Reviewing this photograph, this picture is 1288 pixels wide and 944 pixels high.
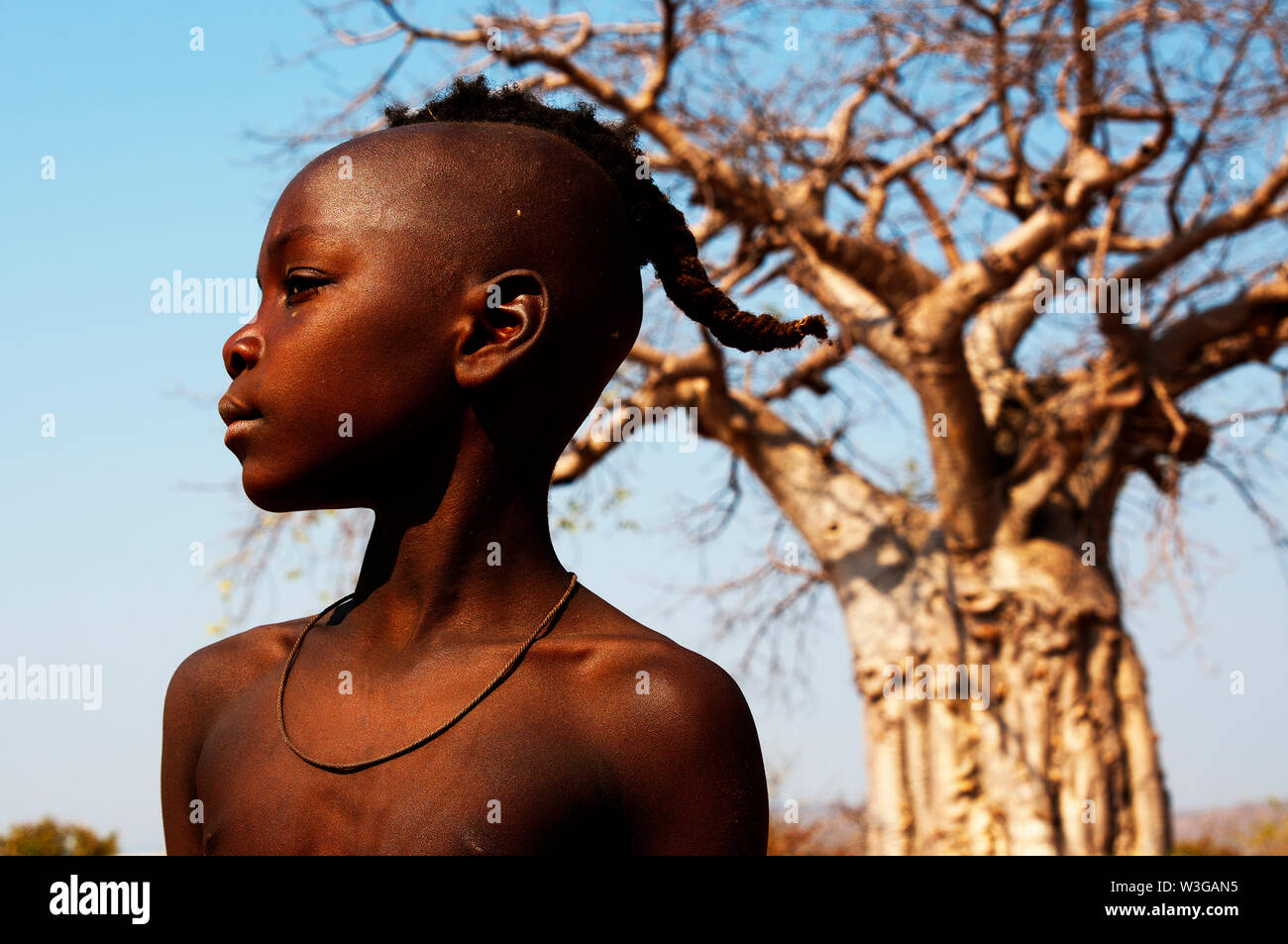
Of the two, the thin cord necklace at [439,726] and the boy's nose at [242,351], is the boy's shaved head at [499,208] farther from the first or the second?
the thin cord necklace at [439,726]

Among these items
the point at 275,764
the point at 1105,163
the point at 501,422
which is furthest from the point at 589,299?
the point at 1105,163

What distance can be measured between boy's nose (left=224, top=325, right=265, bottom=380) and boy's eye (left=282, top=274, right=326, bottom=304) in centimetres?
7

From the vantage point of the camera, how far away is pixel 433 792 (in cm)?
164

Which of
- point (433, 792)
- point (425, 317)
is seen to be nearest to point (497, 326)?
point (425, 317)

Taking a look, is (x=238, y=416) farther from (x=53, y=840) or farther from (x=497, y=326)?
(x=53, y=840)

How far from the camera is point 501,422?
182cm

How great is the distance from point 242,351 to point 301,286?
116 millimetres

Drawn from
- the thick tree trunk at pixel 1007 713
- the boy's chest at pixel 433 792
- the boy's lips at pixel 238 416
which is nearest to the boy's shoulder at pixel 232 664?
the boy's chest at pixel 433 792

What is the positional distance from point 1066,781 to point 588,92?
4.88m

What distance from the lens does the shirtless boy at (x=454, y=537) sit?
167 centimetres

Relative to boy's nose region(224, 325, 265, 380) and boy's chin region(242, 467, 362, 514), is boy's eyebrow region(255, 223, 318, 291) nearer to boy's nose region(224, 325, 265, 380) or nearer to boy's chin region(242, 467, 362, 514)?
boy's nose region(224, 325, 265, 380)

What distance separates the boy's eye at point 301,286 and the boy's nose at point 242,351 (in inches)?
2.8
